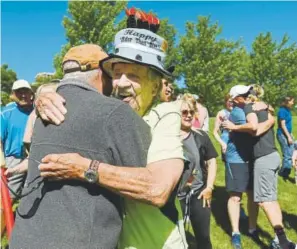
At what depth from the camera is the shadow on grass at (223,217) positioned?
21.2ft

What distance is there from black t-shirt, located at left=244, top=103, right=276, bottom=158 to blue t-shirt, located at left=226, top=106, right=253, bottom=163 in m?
0.17

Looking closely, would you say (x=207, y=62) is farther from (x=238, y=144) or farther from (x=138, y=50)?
(x=138, y=50)

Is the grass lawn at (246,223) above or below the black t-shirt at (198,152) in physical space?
below

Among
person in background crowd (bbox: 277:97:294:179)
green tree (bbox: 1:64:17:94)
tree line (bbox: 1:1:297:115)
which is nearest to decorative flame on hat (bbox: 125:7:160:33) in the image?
person in background crowd (bbox: 277:97:294:179)

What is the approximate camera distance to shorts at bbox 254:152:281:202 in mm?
5719

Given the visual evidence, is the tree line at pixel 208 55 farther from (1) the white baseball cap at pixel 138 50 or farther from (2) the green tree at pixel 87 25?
(1) the white baseball cap at pixel 138 50

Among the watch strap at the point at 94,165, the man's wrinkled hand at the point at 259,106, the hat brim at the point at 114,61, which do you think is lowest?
the watch strap at the point at 94,165

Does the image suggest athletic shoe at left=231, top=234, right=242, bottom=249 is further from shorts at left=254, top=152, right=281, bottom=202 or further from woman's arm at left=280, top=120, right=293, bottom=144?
woman's arm at left=280, top=120, right=293, bottom=144

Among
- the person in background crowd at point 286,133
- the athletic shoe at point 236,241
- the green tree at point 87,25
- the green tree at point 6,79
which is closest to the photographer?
the athletic shoe at point 236,241

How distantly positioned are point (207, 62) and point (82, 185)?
36.3 m

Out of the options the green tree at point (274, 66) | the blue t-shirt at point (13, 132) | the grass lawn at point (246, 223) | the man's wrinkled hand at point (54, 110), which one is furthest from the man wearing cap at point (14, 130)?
the green tree at point (274, 66)

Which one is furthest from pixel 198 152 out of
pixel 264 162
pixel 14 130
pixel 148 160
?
pixel 148 160

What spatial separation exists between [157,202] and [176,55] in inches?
1469

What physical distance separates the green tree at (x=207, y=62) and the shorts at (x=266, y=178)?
3035cm
